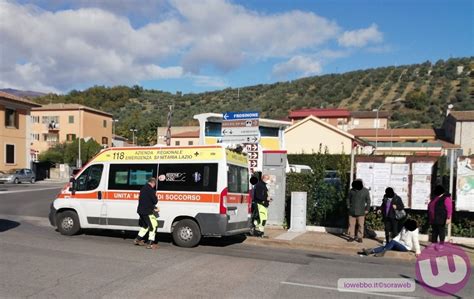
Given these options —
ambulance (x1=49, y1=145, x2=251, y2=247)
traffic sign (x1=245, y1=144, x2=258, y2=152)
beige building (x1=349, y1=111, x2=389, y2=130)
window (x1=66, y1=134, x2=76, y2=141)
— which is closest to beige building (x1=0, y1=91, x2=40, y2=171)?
window (x1=66, y1=134, x2=76, y2=141)

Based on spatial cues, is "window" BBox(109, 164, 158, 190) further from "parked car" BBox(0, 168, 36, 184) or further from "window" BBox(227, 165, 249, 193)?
"parked car" BBox(0, 168, 36, 184)

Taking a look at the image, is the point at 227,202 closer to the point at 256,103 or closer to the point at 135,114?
the point at 256,103

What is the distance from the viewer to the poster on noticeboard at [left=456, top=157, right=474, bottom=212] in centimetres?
1208

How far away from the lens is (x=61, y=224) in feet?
41.2

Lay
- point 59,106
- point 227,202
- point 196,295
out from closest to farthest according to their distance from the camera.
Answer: point 196,295 < point 227,202 < point 59,106

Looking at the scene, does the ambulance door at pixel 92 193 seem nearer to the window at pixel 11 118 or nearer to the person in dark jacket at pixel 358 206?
the person in dark jacket at pixel 358 206

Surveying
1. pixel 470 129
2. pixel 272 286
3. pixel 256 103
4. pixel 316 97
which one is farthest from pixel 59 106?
pixel 272 286

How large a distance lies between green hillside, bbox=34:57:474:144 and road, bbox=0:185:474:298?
74.0 m

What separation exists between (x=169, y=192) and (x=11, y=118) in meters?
40.6

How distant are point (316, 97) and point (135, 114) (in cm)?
4334

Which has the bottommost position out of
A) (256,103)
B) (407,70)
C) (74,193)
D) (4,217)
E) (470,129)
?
(4,217)

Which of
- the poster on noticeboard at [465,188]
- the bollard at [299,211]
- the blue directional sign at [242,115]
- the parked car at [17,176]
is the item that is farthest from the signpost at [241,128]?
the parked car at [17,176]

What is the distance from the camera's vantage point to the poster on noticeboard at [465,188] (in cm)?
1208

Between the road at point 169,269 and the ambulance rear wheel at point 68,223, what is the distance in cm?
20
